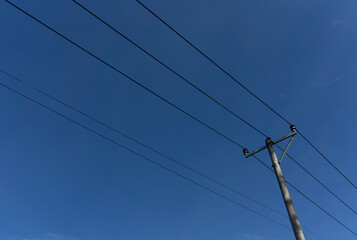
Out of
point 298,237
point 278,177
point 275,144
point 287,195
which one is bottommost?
point 298,237

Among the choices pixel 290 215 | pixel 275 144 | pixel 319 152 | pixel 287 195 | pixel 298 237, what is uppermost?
pixel 319 152

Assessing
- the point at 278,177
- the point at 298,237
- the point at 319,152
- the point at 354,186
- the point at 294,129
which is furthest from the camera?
the point at 354,186

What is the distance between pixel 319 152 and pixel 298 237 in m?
6.02

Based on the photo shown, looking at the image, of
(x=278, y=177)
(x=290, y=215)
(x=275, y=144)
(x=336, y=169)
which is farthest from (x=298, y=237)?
(x=336, y=169)

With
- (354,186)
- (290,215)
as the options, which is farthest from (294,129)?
(354,186)

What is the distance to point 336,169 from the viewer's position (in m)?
13.2

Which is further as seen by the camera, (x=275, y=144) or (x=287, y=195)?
(x=275, y=144)

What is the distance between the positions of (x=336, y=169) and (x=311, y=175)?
1738 millimetres

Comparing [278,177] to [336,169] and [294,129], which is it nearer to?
[294,129]

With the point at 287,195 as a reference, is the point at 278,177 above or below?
above

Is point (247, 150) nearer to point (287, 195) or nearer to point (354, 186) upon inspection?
point (287, 195)

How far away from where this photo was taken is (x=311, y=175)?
12539 millimetres

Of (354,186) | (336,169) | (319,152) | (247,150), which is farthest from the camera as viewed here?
(354,186)

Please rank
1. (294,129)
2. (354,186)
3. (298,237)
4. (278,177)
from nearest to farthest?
(298,237)
(278,177)
(294,129)
(354,186)
